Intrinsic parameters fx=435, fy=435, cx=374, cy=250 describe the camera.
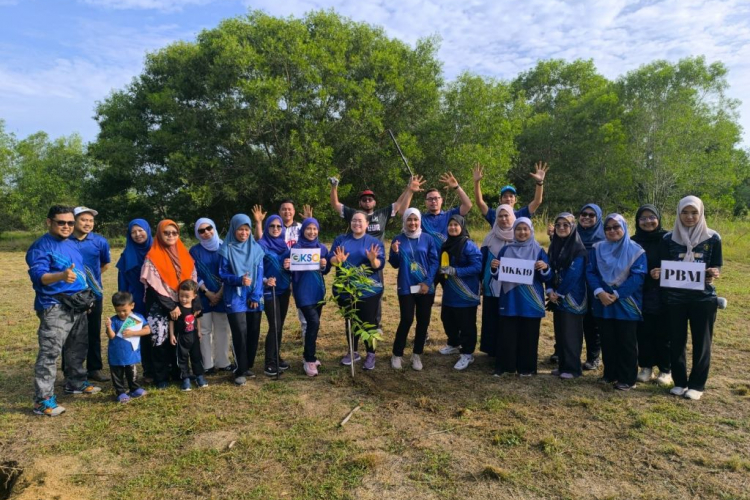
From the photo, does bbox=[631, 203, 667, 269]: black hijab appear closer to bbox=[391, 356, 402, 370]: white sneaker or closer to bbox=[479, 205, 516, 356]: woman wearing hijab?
bbox=[479, 205, 516, 356]: woman wearing hijab

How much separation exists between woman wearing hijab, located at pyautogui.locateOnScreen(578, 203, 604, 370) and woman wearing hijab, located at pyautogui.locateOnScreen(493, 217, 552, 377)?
0.60 meters

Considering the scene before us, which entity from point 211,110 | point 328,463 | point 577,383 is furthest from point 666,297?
point 211,110

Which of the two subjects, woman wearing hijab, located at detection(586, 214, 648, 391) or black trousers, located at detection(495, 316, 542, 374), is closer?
woman wearing hijab, located at detection(586, 214, 648, 391)

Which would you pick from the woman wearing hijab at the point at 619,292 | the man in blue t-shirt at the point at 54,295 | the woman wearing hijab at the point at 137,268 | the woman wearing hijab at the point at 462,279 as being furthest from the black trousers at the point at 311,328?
the woman wearing hijab at the point at 619,292

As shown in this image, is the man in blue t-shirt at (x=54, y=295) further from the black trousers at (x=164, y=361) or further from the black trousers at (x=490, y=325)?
the black trousers at (x=490, y=325)

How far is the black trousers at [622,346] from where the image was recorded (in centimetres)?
452

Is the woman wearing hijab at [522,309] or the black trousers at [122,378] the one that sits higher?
Result: the woman wearing hijab at [522,309]

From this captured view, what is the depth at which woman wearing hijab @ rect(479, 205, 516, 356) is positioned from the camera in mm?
5148

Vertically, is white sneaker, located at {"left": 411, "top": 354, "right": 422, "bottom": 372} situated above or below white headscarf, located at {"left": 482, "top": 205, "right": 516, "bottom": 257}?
below

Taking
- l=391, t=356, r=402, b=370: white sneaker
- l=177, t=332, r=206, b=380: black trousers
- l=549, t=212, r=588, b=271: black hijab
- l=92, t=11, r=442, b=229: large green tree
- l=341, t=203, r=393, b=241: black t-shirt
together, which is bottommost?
l=391, t=356, r=402, b=370: white sneaker

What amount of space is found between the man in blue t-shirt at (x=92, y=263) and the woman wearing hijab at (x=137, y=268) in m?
0.25

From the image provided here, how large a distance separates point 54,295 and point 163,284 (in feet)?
3.14

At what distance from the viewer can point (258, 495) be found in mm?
3008

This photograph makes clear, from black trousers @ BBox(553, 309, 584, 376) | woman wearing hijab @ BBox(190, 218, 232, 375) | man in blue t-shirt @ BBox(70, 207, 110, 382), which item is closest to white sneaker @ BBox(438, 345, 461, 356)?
black trousers @ BBox(553, 309, 584, 376)
